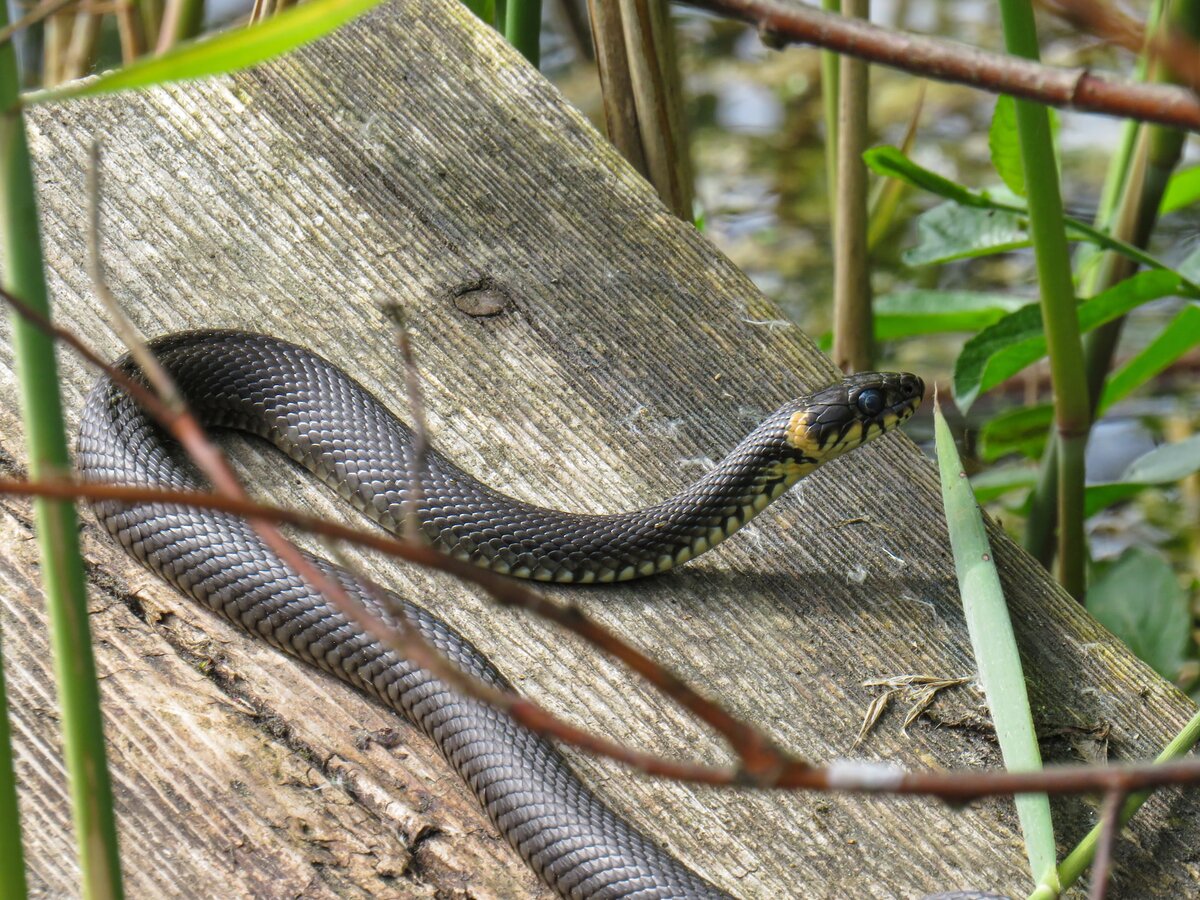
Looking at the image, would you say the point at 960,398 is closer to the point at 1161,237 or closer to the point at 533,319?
the point at 533,319

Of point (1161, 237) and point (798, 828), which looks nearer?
point (798, 828)

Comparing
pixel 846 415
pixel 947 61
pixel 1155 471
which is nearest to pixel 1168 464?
pixel 1155 471

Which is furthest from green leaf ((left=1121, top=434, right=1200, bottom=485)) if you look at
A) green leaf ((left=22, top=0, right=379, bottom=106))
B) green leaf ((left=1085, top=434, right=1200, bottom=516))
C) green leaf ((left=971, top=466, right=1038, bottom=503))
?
green leaf ((left=22, top=0, right=379, bottom=106))

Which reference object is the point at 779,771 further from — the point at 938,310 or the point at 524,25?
the point at 938,310

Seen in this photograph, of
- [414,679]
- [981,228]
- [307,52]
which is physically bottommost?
[414,679]

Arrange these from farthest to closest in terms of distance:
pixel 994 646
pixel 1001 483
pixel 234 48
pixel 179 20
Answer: pixel 179 20
pixel 1001 483
pixel 994 646
pixel 234 48

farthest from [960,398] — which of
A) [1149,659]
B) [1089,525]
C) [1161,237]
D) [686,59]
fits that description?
[686,59]

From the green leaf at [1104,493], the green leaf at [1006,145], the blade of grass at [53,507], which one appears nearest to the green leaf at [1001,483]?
the green leaf at [1104,493]
